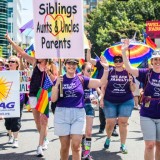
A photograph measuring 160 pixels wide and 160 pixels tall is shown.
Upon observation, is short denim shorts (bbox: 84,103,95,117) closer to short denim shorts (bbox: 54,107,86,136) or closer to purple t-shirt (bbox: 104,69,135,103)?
purple t-shirt (bbox: 104,69,135,103)

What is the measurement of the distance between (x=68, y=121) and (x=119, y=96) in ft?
6.81

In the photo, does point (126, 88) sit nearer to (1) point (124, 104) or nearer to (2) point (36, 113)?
(1) point (124, 104)

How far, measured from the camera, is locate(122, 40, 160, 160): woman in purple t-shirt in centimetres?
624

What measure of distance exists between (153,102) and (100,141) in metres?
3.51

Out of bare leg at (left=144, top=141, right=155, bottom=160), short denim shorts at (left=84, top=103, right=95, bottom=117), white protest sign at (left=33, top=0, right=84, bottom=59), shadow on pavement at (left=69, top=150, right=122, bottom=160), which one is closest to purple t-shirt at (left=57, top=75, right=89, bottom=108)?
white protest sign at (left=33, top=0, right=84, bottom=59)

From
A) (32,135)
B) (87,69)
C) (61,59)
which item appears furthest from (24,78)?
(61,59)

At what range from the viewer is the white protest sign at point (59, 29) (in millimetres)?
6473

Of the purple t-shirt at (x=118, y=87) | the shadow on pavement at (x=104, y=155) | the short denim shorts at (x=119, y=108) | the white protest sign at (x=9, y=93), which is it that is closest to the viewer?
the shadow on pavement at (x=104, y=155)

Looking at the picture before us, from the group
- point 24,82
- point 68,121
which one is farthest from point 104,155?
point 24,82

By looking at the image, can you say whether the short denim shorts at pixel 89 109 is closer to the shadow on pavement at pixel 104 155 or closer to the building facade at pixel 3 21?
the shadow on pavement at pixel 104 155

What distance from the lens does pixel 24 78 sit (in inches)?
437

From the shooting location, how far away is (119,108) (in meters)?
8.31

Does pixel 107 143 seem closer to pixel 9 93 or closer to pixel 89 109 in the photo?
pixel 89 109

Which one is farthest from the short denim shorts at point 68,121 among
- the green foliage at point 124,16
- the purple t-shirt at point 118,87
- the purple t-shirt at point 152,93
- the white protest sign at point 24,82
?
the green foliage at point 124,16
